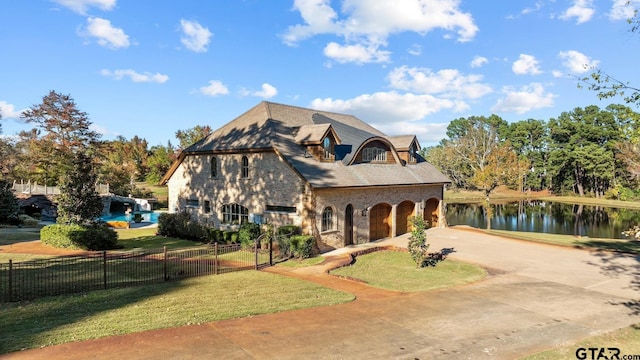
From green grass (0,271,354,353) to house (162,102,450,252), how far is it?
7.65m

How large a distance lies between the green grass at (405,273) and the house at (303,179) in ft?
12.4

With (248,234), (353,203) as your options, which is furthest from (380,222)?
(248,234)

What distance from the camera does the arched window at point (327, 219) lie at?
22922mm

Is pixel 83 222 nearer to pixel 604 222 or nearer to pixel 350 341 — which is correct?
pixel 350 341

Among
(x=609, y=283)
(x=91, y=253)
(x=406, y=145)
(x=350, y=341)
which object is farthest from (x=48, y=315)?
(x=406, y=145)

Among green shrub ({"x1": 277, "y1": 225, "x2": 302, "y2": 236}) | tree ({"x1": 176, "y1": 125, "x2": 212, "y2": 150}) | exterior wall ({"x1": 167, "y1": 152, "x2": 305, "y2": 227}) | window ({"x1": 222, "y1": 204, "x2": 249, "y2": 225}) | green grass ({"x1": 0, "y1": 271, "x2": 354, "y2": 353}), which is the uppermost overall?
tree ({"x1": 176, "y1": 125, "x2": 212, "y2": 150})

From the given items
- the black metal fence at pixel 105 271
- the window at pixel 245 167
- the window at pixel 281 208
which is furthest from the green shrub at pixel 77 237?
the window at pixel 281 208

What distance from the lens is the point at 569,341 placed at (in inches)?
393

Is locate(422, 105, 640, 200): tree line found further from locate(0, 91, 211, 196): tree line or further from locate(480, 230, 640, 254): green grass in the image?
locate(0, 91, 211, 196): tree line

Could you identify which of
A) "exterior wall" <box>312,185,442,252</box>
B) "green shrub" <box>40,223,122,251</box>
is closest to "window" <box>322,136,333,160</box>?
"exterior wall" <box>312,185,442,252</box>

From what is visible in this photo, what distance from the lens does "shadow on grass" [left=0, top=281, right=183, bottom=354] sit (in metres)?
9.24

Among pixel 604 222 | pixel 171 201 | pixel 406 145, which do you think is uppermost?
pixel 406 145

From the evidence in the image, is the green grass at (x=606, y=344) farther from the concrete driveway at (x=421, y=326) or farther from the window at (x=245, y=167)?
the window at (x=245, y=167)

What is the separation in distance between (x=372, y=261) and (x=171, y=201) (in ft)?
58.0
